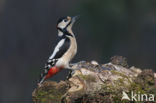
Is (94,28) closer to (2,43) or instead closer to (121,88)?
(2,43)

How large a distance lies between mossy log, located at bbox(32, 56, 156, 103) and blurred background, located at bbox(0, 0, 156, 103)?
8802mm

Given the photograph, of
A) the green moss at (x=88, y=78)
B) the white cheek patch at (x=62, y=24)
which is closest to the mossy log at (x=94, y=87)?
the green moss at (x=88, y=78)

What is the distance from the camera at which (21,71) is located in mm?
15719

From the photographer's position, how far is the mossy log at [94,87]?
581cm

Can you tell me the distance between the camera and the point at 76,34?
16.3 metres

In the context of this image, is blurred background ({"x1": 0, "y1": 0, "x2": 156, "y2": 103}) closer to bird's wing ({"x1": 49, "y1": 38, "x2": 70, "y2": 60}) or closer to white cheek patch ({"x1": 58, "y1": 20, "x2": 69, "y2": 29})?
white cheek patch ({"x1": 58, "y1": 20, "x2": 69, "y2": 29})

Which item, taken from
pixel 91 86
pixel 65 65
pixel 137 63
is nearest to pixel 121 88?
pixel 91 86

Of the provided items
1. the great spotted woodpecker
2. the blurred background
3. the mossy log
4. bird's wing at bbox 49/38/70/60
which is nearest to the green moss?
the mossy log

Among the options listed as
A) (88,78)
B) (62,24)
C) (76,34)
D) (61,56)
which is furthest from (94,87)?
(76,34)

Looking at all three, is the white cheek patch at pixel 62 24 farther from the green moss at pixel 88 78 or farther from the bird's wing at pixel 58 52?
the green moss at pixel 88 78

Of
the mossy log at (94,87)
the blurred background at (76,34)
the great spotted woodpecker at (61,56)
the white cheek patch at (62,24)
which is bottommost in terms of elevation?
the mossy log at (94,87)

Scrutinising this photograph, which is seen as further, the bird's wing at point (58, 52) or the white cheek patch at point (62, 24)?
the white cheek patch at point (62, 24)

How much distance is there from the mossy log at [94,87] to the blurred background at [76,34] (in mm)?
Answer: 8802

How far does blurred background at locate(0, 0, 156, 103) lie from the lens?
1550cm
